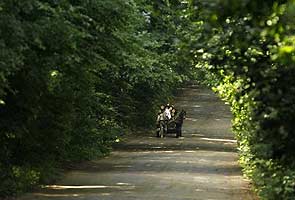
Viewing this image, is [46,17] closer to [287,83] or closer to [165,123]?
[287,83]

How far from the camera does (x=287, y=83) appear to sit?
7613 millimetres

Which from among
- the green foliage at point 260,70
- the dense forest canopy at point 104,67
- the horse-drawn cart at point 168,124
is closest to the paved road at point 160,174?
the horse-drawn cart at point 168,124

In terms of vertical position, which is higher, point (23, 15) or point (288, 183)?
point (23, 15)

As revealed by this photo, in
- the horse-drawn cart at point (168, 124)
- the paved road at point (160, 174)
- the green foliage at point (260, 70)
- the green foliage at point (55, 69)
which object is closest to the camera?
the green foliage at point (260, 70)

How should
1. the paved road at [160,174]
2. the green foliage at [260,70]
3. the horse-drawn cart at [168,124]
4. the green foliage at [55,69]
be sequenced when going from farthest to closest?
1. the horse-drawn cart at [168,124]
2. the paved road at [160,174]
3. the green foliage at [55,69]
4. the green foliage at [260,70]

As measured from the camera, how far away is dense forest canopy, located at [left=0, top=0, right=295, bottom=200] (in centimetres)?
702

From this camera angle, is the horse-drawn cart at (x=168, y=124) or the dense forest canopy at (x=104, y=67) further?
the horse-drawn cart at (x=168, y=124)

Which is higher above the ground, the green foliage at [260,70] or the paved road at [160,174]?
the green foliage at [260,70]

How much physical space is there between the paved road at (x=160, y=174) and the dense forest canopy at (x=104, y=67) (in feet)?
2.58

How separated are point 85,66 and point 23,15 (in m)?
3.73

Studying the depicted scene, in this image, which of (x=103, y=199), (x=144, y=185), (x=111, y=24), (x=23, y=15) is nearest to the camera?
(x=23, y=15)

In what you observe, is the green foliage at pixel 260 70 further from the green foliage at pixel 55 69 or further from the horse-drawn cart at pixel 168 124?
the horse-drawn cart at pixel 168 124

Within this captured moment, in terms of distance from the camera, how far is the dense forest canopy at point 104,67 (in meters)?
7.02

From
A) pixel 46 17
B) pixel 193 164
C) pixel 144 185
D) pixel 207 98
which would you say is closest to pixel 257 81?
pixel 46 17
